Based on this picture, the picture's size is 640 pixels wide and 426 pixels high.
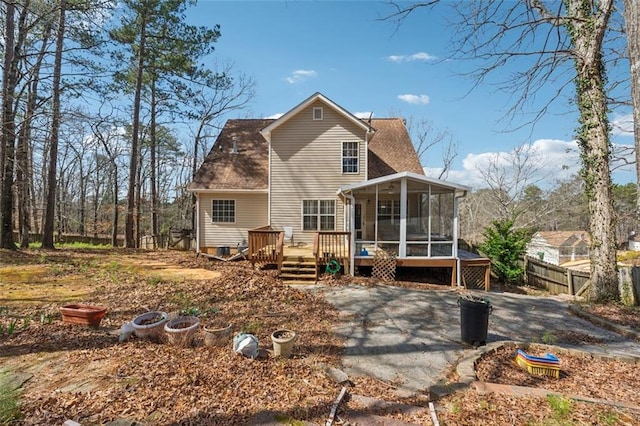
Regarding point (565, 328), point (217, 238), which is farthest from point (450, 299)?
point (217, 238)

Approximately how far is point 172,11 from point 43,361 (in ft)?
59.7

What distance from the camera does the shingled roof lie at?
47.8 feet

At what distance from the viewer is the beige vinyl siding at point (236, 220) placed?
14430mm

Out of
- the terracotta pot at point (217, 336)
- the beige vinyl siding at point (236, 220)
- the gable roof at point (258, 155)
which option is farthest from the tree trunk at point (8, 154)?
the terracotta pot at point (217, 336)

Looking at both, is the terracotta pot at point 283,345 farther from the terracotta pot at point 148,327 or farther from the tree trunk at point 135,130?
the tree trunk at point 135,130

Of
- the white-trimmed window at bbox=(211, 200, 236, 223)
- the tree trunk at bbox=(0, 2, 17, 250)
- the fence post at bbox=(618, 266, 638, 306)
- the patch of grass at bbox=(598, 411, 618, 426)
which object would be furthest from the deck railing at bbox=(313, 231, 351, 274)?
the tree trunk at bbox=(0, 2, 17, 250)

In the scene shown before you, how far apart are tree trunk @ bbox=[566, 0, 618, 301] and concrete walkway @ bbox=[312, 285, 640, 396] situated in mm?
1304

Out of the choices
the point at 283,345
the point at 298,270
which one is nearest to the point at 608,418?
the point at 283,345

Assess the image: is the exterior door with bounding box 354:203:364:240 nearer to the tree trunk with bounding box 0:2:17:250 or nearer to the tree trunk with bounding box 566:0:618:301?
the tree trunk with bounding box 566:0:618:301

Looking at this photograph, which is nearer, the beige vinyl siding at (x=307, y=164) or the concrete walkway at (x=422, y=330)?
the concrete walkway at (x=422, y=330)

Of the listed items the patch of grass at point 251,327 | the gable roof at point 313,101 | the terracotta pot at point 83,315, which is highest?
the gable roof at point 313,101

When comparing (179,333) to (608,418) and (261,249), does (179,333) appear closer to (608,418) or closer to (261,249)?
(608,418)

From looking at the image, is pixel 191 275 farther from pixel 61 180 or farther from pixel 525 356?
pixel 61 180

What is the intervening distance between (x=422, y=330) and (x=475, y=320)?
1211 mm
